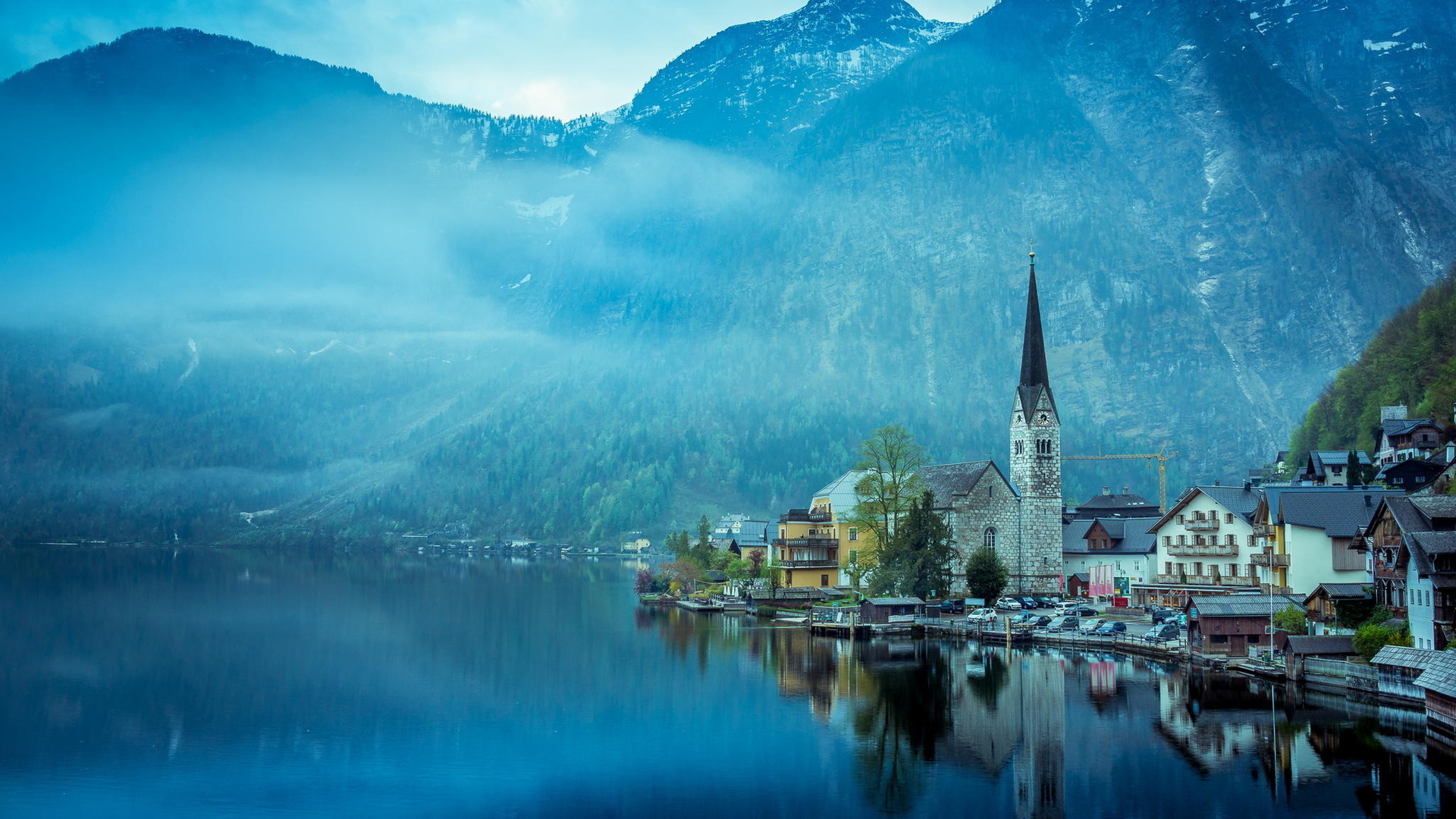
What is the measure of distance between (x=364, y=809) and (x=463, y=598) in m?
86.0

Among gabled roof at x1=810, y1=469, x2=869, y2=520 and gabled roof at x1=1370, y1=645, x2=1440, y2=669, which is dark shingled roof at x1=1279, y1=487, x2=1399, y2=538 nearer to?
gabled roof at x1=1370, y1=645, x2=1440, y2=669

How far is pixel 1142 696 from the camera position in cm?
5638

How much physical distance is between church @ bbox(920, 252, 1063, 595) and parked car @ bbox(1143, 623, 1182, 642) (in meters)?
26.4

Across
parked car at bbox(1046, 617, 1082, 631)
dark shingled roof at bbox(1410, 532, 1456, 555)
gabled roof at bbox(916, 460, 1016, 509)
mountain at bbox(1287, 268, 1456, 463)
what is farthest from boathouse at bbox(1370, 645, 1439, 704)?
mountain at bbox(1287, 268, 1456, 463)

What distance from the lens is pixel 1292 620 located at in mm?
64625

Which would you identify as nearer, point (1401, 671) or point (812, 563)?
point (1401, 671)

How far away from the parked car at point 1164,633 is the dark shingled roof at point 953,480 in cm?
2778

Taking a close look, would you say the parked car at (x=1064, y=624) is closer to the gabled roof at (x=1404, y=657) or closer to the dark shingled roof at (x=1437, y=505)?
the dark shingled roof at (x=1437, y=505)

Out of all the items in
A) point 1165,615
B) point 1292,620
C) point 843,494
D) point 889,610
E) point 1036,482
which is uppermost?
point 1036,482

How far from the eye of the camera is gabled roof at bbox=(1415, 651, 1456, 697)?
4366cm

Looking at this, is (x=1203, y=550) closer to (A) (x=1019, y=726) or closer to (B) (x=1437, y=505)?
(B) (x=1437, y=505)

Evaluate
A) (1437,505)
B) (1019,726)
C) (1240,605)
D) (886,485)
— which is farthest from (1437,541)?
(886,485)

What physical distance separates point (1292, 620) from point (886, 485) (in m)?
40.3

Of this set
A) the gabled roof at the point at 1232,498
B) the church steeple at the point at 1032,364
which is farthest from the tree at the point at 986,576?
the church steeple at the point at 1032,364
